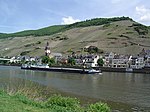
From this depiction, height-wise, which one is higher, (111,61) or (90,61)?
(111,61)

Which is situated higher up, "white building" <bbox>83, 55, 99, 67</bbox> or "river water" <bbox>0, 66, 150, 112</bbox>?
"white building" <bbox>83, 55, 99, 67</bbox>

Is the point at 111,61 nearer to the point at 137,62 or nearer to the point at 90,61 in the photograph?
the point at 90,61

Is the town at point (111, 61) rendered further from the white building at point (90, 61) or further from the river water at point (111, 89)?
the river water at point (111, 89)

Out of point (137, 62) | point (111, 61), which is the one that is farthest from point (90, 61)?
point (137, 62)

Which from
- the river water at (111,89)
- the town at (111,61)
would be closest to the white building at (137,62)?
the town at (111,61)

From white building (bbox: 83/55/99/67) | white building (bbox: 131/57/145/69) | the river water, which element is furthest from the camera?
white building (bbox: 83/55/99/67)

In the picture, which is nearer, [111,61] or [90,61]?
[111,61]

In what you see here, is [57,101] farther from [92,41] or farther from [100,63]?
[92,41]

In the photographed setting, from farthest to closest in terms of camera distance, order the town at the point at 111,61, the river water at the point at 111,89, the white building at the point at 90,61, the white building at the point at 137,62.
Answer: the white building at the point at 90,61
the town at the point at 111,61
the white building at the point at 137,62
the river water at the point at 111,89

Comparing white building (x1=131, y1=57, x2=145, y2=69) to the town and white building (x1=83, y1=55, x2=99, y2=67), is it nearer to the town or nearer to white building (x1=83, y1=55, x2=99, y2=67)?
the town

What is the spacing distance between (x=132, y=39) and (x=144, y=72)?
67770 mm

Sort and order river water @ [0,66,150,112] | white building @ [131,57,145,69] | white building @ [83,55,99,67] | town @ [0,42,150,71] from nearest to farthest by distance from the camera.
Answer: river water @ [0,66,150,112] < white building @ [131,57,145,69] < town @ [0,42,150,71] < white building @ [83,55,99,67]

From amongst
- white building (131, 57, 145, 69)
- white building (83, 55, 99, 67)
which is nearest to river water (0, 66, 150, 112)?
white building (131, 57, 145, 69)

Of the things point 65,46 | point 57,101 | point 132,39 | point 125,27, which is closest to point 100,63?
point 132,39
